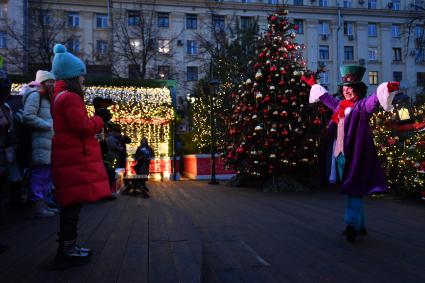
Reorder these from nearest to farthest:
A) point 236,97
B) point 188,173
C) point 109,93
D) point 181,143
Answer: point 236,97 < point 109,93 < point 188,173 < point 181,143

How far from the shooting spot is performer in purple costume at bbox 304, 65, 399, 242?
16.6 feet

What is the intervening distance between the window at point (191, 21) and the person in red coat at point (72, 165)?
47.5 metres

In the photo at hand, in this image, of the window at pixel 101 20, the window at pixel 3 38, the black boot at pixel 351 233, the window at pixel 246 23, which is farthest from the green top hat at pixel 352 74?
the window at pixel 101 20

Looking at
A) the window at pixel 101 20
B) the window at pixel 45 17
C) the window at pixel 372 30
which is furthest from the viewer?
the window at pixel 372 30

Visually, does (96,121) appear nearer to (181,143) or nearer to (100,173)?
(100,173)

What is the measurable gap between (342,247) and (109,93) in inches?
603

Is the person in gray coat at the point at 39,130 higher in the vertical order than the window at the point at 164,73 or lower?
lower

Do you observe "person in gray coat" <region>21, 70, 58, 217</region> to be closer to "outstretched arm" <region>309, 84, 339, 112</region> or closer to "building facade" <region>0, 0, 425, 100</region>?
"outstretched arm" <region>309, 84, 339, 112</region>

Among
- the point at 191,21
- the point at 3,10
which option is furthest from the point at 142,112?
the point at 191,21

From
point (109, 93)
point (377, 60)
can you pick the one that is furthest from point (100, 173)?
point (377, 60)

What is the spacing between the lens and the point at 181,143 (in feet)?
84.2

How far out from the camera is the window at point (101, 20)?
4788 cm

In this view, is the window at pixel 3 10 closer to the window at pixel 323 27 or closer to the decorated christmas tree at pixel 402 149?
the window at pixel 323 27

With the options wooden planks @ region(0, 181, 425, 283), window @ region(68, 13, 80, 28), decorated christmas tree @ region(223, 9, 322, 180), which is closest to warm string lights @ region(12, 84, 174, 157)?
decorated christmas tree @ region(223, 9, 322, 180)
